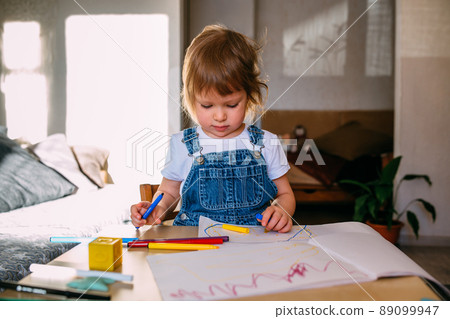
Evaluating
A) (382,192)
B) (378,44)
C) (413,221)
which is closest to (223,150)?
(382,192)

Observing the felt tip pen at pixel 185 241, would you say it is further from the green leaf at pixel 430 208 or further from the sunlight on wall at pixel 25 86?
the sunlight on wall at pixel 25 86

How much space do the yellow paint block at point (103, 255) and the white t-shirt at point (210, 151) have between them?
0.42m

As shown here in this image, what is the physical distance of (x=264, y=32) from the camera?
3.15 m

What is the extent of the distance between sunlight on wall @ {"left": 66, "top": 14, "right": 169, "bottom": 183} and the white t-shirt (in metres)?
1.37

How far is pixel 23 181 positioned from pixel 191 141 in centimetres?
98

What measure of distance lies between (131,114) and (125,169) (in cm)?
36

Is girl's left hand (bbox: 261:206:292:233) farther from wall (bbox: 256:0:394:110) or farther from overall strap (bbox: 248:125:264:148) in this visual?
wall (bbox: 256:0:394:110)

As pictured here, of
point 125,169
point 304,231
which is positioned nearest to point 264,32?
point 125,169

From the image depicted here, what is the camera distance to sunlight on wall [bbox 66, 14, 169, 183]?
222 cm

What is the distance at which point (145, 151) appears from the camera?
78.6 inches

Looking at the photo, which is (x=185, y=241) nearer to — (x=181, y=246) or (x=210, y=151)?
(x=181, y=246)

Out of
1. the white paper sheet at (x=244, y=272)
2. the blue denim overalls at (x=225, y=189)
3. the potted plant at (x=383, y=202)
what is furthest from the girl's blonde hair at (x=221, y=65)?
the potted plant at (x=383, y=202)

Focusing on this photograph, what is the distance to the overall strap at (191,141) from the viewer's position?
86 cm
